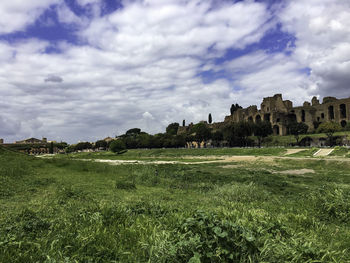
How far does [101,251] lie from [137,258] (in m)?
0.62

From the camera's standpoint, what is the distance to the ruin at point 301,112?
3081 inches

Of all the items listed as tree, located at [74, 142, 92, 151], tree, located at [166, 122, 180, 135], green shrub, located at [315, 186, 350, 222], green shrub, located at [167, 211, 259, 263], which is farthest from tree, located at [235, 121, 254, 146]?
tree, located at [74, 142, 92, 151]

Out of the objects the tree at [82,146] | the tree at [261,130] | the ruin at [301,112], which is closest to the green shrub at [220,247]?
the tree at [261,130]

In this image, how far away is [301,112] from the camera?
85.8 m

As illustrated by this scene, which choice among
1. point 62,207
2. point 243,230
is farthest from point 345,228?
point 62,207

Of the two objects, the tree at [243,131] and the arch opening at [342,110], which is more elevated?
the arch opening at [342,110]

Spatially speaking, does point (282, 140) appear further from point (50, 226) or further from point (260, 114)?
point (50, 226)

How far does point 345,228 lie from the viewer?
581 centimetres

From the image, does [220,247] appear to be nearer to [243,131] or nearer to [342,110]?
[243,131]

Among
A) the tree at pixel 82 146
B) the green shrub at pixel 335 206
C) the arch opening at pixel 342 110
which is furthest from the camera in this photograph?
the tree at pixel 82 146

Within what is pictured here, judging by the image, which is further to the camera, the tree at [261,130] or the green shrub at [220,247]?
the tree at [261,130]

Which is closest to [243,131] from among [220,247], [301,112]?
[301,112]

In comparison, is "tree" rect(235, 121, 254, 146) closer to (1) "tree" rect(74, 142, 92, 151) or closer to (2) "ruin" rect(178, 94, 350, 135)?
(2) "ruin" rect(178, 94, 350, 135)

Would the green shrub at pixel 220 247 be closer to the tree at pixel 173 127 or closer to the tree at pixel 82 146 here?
the tree at pixel 173 127
